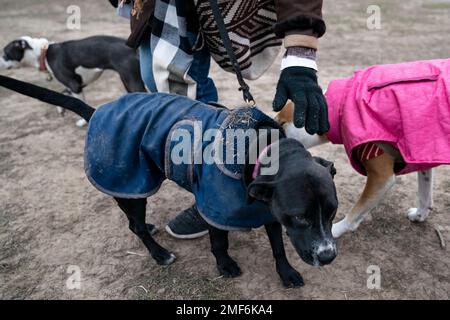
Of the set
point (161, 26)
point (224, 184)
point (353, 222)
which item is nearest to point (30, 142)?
point (161, 26)

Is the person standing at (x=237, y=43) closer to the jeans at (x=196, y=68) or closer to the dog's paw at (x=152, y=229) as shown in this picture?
the jeans at (x=196, y=68)

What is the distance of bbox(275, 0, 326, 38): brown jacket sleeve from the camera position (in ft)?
5.56

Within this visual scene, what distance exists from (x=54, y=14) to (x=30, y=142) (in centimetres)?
524

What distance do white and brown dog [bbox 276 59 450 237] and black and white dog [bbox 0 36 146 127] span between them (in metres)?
2.23

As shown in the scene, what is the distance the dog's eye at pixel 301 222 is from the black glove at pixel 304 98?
333 millimetres

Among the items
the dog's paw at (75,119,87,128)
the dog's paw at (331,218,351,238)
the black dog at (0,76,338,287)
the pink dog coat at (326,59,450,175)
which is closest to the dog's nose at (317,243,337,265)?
the black dog at (0,76,338,287)

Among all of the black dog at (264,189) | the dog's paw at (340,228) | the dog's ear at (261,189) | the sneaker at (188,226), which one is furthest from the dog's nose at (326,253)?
the sneaker at (188,226)

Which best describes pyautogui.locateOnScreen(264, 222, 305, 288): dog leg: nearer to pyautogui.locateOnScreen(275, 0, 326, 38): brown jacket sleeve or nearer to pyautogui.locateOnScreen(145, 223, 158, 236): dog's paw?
pyautogui.locateOnScreen(145, 223, 158, 236): dog's paw

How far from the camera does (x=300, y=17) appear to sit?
5.54 feet

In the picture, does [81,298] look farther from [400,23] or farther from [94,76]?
[400,23]

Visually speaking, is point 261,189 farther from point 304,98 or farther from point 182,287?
point 182,287

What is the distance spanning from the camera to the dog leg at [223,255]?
2.15 meters

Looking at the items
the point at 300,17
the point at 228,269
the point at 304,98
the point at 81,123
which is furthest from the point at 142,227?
the point at 81,123

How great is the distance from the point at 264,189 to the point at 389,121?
79 centimetres
